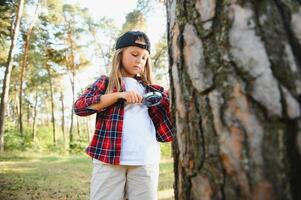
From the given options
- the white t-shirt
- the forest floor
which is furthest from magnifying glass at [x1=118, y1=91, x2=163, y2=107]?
the forest floor

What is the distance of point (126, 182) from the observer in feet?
7.64

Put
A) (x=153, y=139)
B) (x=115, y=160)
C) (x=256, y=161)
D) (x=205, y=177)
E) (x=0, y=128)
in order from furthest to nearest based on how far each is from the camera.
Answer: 1. (x=0, y=128)
2. (x=153, y=139)
3. (x=115, y=160)
4. (x=205, y=177)
5. (x=256, y=161)

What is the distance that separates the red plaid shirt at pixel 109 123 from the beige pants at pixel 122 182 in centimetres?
8

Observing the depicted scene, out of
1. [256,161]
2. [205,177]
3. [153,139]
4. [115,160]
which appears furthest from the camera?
[153,139]

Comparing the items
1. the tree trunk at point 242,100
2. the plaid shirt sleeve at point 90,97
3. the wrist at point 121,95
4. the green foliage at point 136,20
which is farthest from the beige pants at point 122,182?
the green foliage at point 136,20

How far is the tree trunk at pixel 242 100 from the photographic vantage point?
2.77 feet

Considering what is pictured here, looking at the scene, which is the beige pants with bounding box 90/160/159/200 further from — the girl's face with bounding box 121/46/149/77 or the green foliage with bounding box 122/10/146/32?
the green foliage with bounding box 122/10/146/32

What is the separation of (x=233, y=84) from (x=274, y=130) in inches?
5.8

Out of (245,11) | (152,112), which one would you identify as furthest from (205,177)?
(152,112)

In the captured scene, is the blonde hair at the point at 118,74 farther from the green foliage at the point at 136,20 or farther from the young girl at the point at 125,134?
the green foliage at the point at 136,20

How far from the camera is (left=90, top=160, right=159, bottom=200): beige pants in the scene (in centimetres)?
225

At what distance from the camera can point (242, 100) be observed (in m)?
0.89

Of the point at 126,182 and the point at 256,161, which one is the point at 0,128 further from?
the point at 256,161

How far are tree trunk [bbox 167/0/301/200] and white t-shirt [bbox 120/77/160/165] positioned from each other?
1.23 meters
